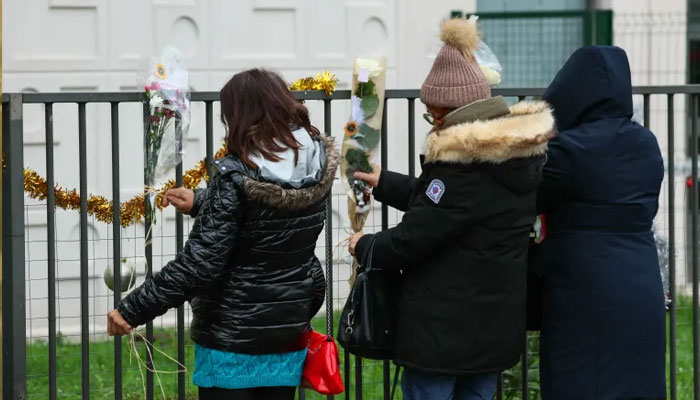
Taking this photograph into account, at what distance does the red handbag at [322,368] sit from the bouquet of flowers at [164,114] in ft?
2.61

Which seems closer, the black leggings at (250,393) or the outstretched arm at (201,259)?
the outstretched arm at (201,259)

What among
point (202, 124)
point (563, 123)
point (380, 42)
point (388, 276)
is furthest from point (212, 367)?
point (380, 42)

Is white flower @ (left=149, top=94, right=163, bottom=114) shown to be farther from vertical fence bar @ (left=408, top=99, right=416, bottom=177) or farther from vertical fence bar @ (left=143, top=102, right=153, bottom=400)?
vertical fence bar @ (left=408, top=99, right=416, bottom=177)

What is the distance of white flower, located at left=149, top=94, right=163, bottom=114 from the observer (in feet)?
14.3

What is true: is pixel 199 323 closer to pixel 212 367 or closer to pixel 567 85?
pixel 212 367

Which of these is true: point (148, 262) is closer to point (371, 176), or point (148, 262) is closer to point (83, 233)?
point (83, 233)

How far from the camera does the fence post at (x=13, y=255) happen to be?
14.3 feet

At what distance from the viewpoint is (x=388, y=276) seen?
426cm

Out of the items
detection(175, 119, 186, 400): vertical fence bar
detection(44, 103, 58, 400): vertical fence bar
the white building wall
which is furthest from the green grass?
detection(44, 103, 58, 400): vertical fence bar

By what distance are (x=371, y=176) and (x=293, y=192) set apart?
0.59 m

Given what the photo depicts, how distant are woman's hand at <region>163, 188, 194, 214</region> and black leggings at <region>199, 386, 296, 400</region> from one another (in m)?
0.60

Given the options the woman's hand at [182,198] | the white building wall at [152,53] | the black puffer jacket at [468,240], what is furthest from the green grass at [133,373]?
the black puffer jacket at [468,240]

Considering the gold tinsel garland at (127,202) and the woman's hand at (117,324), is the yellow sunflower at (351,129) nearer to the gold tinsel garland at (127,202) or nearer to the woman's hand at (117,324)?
the gold tinsel garland at (127,202)

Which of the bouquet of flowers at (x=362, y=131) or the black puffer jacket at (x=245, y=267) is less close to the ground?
the bouquet of flowers at (x=362, y=131)
